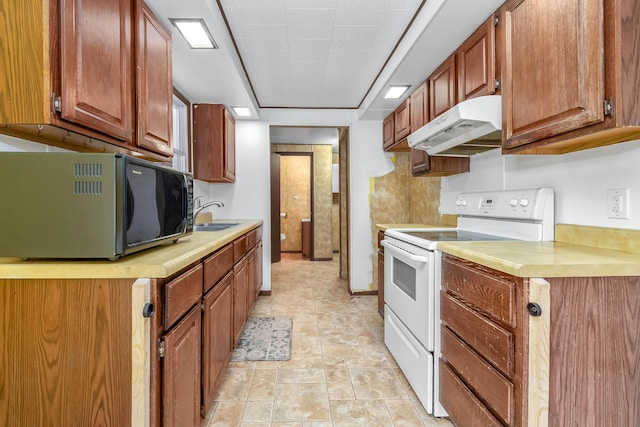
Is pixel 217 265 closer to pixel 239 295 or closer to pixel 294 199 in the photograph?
pixel 239 295

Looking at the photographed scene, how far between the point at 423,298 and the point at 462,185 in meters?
1.30

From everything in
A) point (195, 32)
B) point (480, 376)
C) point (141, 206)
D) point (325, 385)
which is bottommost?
point (325, 385)

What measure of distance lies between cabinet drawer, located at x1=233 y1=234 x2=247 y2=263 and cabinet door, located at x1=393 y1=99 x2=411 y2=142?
171 cm

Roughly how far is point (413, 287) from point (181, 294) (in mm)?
1203

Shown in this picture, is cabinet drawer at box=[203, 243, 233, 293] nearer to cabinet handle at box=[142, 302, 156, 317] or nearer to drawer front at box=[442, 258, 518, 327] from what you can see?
cabinet handle at box=[142, 302, 156, 317]

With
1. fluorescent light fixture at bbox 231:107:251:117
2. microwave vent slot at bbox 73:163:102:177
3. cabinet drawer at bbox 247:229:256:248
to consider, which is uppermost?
fluorescent light fixture at bbox 231:107:251:117

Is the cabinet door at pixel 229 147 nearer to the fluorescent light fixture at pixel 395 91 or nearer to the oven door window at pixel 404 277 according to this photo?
the fluorescent light fixture at pixel 395 91

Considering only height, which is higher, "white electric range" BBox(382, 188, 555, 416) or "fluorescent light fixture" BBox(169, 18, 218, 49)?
"fluorescent light fixture" BBox(169, 18, 218, 49)

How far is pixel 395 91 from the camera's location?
276 centimetres

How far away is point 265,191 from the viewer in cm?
371

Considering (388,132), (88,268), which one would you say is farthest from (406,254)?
(388,132)

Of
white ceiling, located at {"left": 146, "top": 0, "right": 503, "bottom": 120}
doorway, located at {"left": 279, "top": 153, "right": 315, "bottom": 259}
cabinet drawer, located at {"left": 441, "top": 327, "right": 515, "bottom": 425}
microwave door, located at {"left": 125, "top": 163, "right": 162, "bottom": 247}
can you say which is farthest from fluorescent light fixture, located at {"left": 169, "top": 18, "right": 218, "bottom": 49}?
doorway, located at {"left": 279, "top": 153, "right": 315, "bottom": 259}

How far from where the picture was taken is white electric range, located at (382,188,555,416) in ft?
5.24

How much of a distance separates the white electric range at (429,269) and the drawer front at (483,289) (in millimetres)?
121
